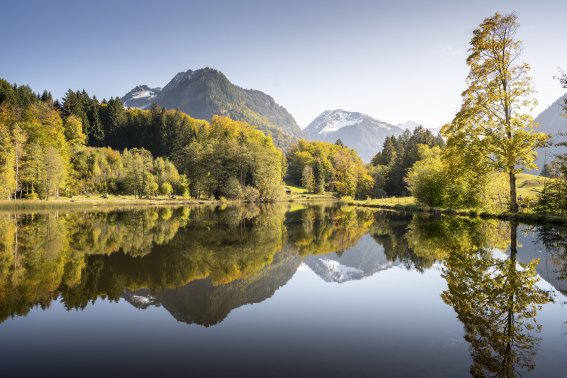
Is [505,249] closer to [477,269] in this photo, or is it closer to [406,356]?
[477,269]

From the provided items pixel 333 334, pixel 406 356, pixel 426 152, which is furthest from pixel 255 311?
pixel 426 152

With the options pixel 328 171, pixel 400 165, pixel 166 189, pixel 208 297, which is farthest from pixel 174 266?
pixel 328 171

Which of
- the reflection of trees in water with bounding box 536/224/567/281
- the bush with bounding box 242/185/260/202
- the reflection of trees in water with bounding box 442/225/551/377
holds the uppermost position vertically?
the bush with bounding box 242/185/260/202

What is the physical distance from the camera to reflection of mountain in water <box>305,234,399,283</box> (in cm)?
1345

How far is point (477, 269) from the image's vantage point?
1219 cm

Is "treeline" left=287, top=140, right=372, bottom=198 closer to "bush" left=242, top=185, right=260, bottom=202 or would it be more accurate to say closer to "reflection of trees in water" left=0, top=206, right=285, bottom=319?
"bush" left=242, top=185, right=260, bottom=202

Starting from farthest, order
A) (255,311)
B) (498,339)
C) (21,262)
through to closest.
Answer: (21,262)
(255,311)
(498,339)

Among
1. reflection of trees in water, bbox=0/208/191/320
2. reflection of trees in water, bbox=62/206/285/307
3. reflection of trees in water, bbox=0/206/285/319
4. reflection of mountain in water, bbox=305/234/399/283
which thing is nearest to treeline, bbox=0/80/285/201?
reflection of trees in water, bbox=0/208/191/320

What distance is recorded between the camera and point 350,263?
1509 cm

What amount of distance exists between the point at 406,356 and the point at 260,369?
8.46 ft

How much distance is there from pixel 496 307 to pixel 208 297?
287 inches

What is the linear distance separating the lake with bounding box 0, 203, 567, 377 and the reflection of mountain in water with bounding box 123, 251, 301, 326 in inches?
2.1

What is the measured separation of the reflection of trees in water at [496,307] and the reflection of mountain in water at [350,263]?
2744mm

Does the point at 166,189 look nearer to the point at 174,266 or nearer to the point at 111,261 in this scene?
the point at 111,261
